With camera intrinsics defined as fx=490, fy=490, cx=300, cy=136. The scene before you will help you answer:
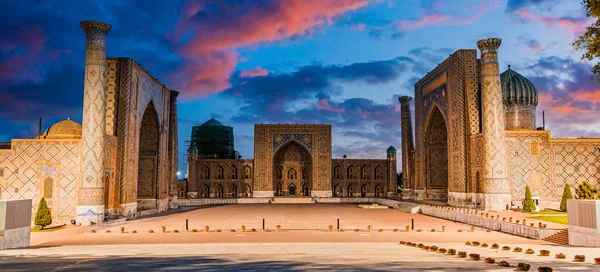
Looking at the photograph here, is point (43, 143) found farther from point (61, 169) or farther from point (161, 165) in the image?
point (161, 165)

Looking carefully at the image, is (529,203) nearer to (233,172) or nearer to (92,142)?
(92,142)

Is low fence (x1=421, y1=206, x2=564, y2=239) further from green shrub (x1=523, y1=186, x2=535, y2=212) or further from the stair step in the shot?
green shrub (x1=523, y1=186, x2=535, y2=212)

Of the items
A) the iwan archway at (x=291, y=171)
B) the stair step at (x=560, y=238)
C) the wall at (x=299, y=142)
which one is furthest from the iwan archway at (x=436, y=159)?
the stair step at (x=560, y=238)

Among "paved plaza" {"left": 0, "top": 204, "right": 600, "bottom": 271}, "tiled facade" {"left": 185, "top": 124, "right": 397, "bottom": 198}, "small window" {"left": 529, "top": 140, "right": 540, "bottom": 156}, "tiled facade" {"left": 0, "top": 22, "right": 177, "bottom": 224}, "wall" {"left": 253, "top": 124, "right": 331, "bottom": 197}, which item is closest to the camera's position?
"paved plaza" {"left": 0, "top": 204, "right": 600, "bottom": 271}

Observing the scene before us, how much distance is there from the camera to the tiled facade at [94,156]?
1762 centimetres

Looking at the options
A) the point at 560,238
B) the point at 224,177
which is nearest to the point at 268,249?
the point at 560,238

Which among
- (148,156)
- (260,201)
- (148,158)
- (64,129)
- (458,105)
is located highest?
(458,105)

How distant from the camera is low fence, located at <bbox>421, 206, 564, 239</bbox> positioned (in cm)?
1408

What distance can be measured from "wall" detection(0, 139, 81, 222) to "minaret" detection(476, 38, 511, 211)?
17222 mm

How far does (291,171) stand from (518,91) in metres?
20.0

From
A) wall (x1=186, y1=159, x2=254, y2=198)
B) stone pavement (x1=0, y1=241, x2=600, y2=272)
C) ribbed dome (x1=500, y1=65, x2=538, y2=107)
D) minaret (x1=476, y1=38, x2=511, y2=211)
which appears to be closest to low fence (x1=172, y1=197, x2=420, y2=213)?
wall (x1=186, y1=159, x2=254, y2=198)

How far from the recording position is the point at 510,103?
28.1 metres

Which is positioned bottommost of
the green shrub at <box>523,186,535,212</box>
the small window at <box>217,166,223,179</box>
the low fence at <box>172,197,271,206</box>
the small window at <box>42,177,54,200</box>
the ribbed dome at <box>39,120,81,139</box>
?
the low fence at <box>172,197,271,206</box>

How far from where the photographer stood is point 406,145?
3578cm
